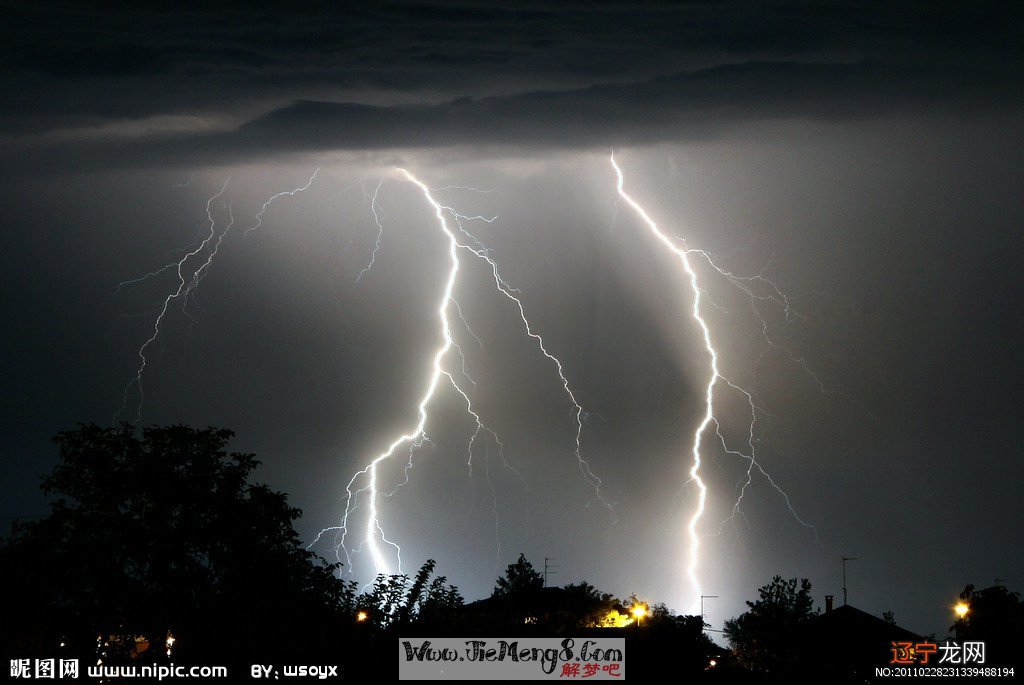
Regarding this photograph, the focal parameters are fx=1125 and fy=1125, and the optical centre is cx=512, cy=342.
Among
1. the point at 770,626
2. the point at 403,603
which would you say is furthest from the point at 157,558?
the point at 770,626

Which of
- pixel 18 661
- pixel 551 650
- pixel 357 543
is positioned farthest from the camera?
pixel 357 543

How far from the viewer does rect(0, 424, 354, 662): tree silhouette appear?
7934 mm

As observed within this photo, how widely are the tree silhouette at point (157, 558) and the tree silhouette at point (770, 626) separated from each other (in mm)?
14720

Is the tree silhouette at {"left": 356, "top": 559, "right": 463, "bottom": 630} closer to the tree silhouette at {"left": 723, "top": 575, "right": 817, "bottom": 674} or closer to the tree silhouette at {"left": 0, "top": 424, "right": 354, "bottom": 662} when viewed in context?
the tree silhouette at {"left": 0, "top": 424, "right": 354, "bottom": 662}

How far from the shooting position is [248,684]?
7.21 m

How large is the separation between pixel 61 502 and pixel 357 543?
18.0 metres

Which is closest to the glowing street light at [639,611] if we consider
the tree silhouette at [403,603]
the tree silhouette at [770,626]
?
the tree silhouette at [770,626]

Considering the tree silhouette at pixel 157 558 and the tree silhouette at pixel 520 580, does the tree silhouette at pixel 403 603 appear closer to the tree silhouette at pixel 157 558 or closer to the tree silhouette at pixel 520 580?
the tree silhouette at pixel 157 558

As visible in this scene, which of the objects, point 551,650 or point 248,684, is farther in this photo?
point 551,650

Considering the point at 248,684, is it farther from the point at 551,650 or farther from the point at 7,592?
the point at 551,650

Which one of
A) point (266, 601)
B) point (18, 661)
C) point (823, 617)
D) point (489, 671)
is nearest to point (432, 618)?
point (489, 671)

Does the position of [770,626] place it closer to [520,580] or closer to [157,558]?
[520,580]

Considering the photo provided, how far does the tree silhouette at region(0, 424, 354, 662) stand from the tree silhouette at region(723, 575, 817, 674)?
48.3 ft

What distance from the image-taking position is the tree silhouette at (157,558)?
7934 millimetres
